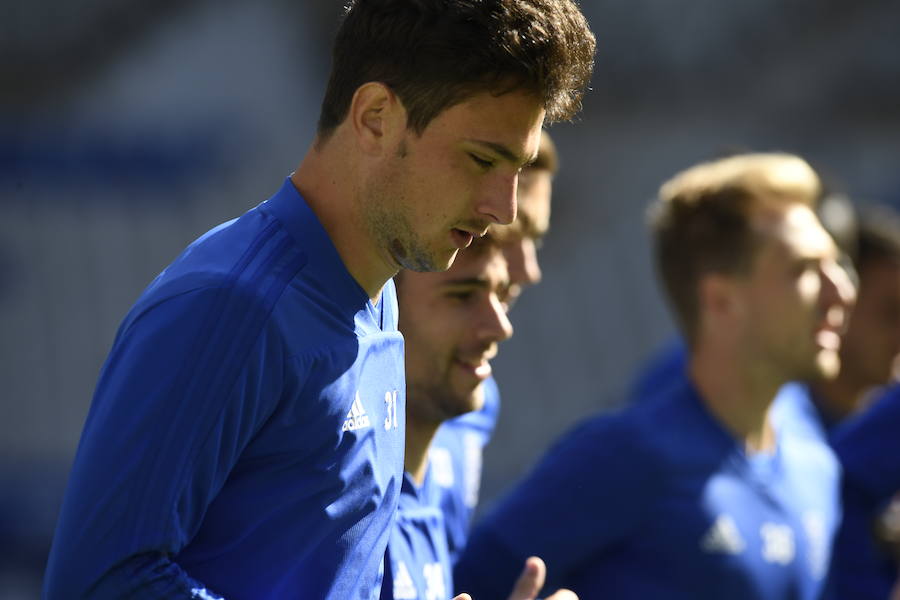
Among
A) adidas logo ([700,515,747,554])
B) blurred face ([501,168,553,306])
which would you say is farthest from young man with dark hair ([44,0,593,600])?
adidas logo ([700,515,747,554])

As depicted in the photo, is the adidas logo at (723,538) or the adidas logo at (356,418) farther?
the adidas logo at (723,538)

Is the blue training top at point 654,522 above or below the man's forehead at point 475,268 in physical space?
below

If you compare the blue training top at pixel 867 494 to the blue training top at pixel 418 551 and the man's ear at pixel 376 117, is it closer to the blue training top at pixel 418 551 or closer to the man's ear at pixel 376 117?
the blue training top at pixel 418 551

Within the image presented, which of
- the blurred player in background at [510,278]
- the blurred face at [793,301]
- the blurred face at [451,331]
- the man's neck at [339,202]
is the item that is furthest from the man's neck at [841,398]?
the man's neck at [339,202]

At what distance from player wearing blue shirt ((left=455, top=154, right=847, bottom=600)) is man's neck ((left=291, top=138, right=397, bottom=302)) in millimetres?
1329

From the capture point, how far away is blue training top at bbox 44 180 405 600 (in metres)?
1.71

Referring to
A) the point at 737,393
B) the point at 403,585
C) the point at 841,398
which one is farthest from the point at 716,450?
the point at 841,398

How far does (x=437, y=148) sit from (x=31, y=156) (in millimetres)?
8647

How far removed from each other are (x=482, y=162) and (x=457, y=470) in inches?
56.8

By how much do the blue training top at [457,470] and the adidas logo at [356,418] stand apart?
3.57ft

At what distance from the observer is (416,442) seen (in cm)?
283

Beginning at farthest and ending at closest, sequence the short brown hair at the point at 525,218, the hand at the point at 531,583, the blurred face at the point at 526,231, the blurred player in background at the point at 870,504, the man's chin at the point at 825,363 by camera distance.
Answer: the blurred player in background at the point at 870,504
the man's chin at the point at 825,363
the blurred face at the point at 526,231
the short brown hair at the point at 525,218
the hand at the point at 531,583

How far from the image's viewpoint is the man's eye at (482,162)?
6.33ft

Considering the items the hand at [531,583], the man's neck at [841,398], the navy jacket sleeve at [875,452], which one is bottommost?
the man's neck at [841,398]
